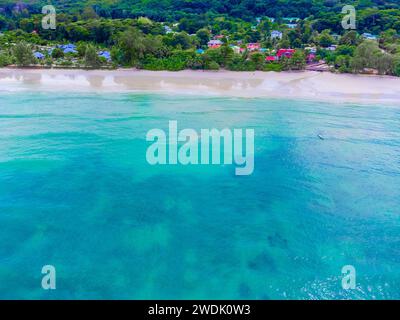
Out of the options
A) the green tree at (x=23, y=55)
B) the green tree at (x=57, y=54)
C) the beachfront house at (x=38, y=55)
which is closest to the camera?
the green tree at (x=23, y=55)

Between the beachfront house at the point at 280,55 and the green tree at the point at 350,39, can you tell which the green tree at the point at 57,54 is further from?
the green tree at the point at 350,39

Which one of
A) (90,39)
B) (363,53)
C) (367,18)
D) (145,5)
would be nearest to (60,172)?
(363,53)

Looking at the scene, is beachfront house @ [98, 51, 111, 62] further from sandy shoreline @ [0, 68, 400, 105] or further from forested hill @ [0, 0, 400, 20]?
forested hill @ [0, 0, 400, 20]

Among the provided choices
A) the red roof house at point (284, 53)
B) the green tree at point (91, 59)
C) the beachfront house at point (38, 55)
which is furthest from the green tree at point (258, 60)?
the beachfront house at point (38, 55)

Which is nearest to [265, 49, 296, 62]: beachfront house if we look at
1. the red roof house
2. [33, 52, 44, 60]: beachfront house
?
the red roof house

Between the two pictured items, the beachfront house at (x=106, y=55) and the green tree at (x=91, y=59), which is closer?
the green tree at (x=91, y=59)

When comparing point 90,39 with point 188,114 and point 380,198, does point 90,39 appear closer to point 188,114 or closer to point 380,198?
point 188,114
